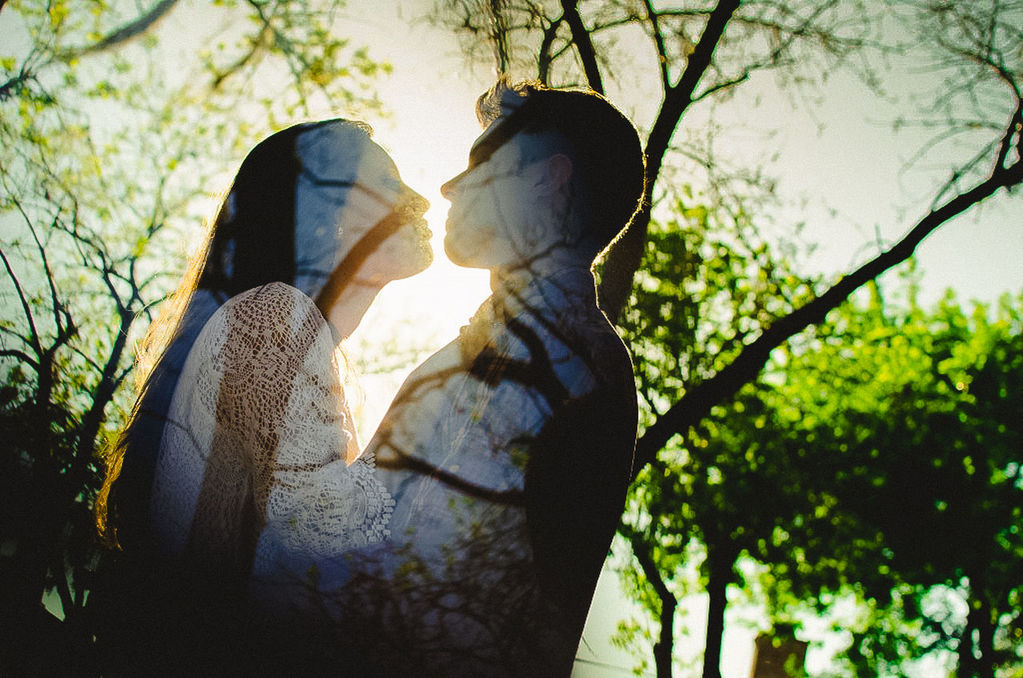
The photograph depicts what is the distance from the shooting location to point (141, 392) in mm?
869

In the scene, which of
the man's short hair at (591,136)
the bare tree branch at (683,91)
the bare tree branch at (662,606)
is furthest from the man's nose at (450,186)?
the bare tree branch at (662,606)

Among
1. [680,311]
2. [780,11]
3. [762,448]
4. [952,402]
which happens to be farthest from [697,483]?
[780,11]

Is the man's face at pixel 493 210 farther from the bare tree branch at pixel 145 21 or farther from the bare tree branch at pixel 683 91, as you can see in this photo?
the bare tree branch at pixel 683 91

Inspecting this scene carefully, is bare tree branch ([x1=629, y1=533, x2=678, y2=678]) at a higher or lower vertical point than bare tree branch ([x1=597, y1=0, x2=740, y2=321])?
lower

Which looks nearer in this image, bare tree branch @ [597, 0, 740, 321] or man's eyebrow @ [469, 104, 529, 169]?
man's eyebrow @ [469, 104, 529, 169]

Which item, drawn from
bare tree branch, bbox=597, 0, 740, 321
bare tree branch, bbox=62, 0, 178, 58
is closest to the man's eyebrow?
bare tree branch, bbox=62, 0, 178, 58

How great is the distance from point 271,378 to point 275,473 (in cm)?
13

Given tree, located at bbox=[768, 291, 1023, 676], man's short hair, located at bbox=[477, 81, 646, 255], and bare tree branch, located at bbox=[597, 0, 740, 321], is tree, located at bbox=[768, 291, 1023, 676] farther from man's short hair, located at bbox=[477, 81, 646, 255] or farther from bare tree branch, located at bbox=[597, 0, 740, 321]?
man's short hair, located at bbox=[477, 81, 646, 255]

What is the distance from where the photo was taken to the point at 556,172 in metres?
0.99

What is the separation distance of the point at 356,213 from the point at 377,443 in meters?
0.38

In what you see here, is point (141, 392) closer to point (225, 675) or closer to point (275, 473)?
point (275, 473)

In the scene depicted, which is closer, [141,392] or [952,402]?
[141,392]

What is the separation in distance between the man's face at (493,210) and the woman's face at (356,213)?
7 centimetres

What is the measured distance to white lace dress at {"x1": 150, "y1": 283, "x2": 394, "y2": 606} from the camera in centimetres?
72
